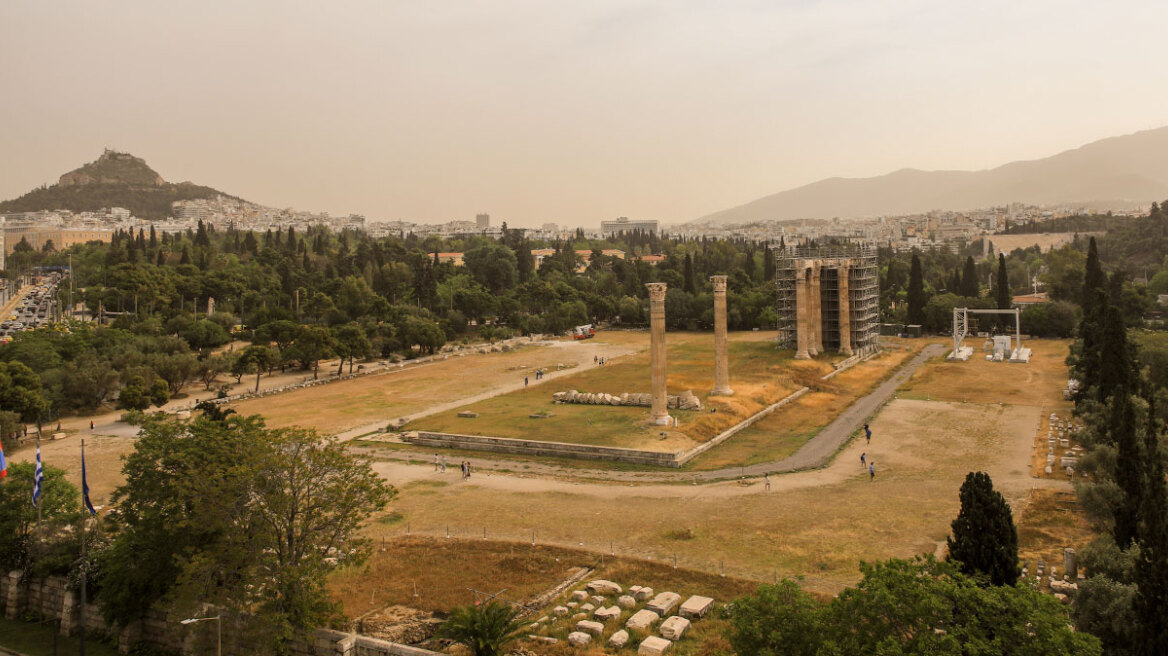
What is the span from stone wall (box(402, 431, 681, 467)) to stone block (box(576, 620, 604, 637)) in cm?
1637

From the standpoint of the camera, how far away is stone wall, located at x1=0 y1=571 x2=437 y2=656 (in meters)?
17.1

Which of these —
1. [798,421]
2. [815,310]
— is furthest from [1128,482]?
[815,310]

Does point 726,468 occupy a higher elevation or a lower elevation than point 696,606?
lower

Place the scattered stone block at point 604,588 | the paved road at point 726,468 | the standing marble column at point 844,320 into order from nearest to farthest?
the scattered stone block at point 604,588 → the paved road at point 726,468 → the standing marble column at point 844,320

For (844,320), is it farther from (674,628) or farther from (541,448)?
(674,628)

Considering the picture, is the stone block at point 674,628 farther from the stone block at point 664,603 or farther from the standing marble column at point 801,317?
the standing marble column at point 801,317

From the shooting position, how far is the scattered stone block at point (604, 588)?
19797mm

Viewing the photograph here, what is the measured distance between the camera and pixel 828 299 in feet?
228

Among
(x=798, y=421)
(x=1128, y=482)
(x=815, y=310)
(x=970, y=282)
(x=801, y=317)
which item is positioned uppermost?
(x=970, y=282)

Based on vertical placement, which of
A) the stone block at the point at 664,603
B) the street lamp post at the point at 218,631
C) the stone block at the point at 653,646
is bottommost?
the stone block at the point at 664,603

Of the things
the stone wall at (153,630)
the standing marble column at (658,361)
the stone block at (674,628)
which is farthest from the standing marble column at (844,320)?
the stone wall at (153,630)

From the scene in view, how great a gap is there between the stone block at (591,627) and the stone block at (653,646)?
114 centimetres

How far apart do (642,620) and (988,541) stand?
7541mm

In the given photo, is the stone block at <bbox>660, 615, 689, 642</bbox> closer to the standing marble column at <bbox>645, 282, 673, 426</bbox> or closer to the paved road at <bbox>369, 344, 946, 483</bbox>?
the paved road at <bbox>369, 344, 946, 483</bbox>
